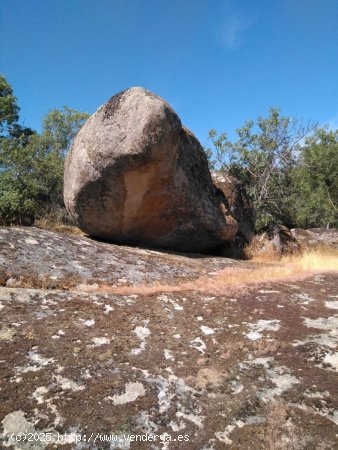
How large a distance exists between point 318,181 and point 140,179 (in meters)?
27.8

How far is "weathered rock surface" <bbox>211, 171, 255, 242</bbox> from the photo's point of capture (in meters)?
12.0

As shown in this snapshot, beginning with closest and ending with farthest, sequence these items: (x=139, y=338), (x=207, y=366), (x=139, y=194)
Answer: (x=207, y=366) < (x=139, y=338) < (x=139, y=194)

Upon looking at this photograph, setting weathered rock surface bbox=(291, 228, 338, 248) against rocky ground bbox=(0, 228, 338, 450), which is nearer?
rocky ground bbox=(0, 228, 338, 450)

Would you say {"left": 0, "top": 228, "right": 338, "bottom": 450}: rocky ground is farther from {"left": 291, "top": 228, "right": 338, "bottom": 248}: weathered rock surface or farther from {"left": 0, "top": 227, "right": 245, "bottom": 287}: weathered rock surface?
{"left": 291, "top": 228, "right": 338, "bottom": 248}: weathered rock surface

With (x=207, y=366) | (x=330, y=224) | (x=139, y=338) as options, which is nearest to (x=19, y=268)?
(x=139, y=338)

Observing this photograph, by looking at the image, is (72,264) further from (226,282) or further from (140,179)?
(140,179)

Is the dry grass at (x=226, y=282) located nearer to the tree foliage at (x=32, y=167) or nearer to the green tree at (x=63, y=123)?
the tree foliage at (x=32, y=167)

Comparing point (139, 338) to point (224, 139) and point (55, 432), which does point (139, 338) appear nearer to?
point (55, 432)

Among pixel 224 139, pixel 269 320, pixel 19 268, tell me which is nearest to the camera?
pixel 269 320

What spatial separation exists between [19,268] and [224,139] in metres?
16.7

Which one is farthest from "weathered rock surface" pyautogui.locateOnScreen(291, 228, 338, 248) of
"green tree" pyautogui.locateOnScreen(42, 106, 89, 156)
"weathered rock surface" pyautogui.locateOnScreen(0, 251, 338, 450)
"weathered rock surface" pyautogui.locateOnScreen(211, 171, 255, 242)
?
"green tree" pyautogui.locateOnScreen(42, 106, 89, 156)

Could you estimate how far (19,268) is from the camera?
18.0 feet

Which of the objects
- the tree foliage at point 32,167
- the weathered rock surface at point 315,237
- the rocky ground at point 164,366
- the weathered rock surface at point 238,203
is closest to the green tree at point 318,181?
the weathered rock surface at point 315,237

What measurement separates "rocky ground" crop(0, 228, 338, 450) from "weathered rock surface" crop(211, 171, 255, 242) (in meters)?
6.56
